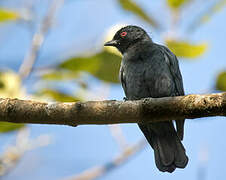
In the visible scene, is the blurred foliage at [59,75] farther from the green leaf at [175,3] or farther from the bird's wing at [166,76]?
the green leaf at [175,3]

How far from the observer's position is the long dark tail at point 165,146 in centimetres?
401

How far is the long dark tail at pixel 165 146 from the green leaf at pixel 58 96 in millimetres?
882

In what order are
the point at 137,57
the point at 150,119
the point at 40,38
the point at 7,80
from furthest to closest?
the point at 137,57 → the point at 40,38 → the point at 7,80 → the point at 150,119

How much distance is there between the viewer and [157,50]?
4.61 m

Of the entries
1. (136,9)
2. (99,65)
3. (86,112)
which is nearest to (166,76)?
(99,65)

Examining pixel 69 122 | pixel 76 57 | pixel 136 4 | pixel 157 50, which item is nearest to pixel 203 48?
pixel 157 50

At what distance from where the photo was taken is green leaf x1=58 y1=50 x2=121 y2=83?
158 inches

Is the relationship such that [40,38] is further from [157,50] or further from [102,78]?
[157,50]

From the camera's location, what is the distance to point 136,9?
4.69 m

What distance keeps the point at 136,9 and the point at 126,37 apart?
2.53ft

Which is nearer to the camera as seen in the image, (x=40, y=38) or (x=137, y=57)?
(x=40, y=38)

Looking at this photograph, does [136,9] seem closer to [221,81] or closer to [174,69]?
[174,69]

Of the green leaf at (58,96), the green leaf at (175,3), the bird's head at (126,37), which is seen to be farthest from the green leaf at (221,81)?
the bird's head at (126,37)

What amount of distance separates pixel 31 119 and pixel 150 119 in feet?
2.90
